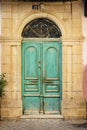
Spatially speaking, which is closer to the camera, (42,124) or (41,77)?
(42,124)

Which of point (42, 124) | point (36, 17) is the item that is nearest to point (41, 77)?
point (42, 124)

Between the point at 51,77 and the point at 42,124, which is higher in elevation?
the point at 51,77

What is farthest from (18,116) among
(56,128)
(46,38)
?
(46,38)

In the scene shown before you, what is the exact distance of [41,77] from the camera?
11898mm

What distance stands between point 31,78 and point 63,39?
5.25ft

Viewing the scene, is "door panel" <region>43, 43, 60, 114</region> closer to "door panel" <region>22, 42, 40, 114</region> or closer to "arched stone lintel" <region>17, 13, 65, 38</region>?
"door panel" <region>22, 42, 40, 114</region>

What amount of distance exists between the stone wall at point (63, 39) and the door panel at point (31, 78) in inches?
10.2

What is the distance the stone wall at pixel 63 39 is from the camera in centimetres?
1162

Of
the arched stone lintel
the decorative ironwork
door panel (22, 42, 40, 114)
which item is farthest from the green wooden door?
the arched stone lintel

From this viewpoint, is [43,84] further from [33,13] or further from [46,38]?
[33,13]

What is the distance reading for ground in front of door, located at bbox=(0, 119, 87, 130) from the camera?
10.6m

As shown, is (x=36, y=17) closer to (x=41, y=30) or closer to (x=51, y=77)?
(x=41, y=30)

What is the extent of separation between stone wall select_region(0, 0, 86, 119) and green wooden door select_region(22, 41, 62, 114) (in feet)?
0.85

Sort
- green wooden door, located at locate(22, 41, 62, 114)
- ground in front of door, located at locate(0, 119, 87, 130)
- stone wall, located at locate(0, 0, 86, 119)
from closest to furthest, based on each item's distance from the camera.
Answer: ground in front of door, located at locate(0, 119, 87, 130), stone wall, located at locate(0, 0, 86, 119), green wooden door, located at locate(22, 41, 62, 114)
